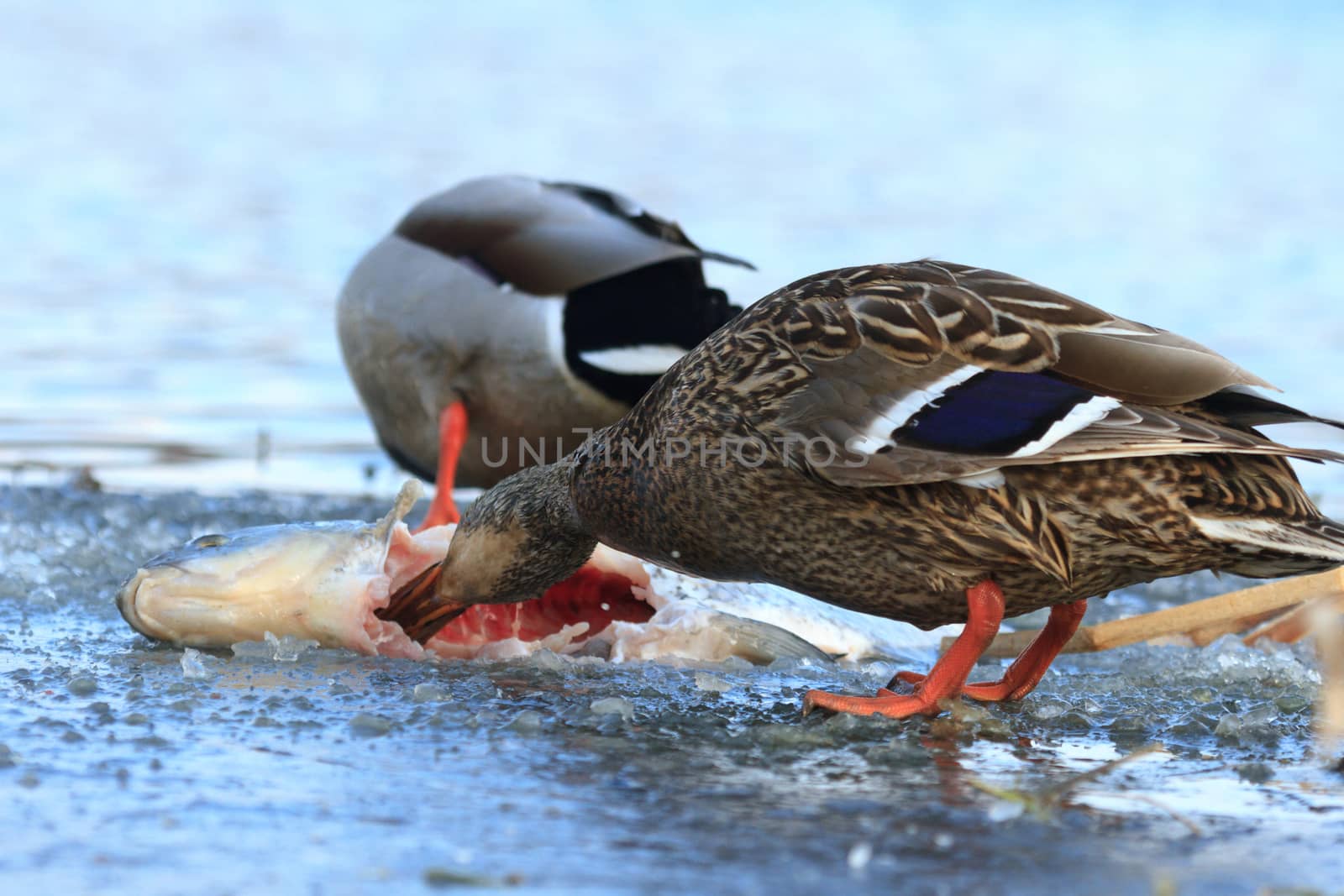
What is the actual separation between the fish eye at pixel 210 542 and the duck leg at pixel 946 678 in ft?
4.42

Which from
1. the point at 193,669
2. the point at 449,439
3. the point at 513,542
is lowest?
the point at 193,669

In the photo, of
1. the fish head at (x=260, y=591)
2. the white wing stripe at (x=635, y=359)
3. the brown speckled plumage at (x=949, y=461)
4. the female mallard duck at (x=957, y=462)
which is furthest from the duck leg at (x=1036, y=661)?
the white wing stripe at (x=635, y=359)

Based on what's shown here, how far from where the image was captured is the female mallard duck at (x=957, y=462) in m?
2.93

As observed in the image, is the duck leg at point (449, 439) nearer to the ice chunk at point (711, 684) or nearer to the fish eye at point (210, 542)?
the fish eye at point (210, 542)

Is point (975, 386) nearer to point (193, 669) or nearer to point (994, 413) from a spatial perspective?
point (994, 413)

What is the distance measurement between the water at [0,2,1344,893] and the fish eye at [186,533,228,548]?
23 centimetres

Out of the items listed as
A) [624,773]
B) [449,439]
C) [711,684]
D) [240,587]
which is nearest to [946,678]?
[711,684]

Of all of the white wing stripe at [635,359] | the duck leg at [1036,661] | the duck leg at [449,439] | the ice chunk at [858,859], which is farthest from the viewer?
the duck leg at [449,439]

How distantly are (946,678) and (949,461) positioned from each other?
1.35ft

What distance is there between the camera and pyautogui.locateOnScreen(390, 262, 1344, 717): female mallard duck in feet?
9.60

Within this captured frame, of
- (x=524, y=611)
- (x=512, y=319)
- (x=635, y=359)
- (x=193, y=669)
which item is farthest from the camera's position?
(x=512, y=319)

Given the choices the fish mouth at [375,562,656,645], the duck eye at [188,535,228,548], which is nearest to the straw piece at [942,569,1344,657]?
Answer: the fish mouth at [375,562,656,645]

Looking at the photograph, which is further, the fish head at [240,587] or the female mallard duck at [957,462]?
the fish head at [240,587]

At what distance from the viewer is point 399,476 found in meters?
6.74
